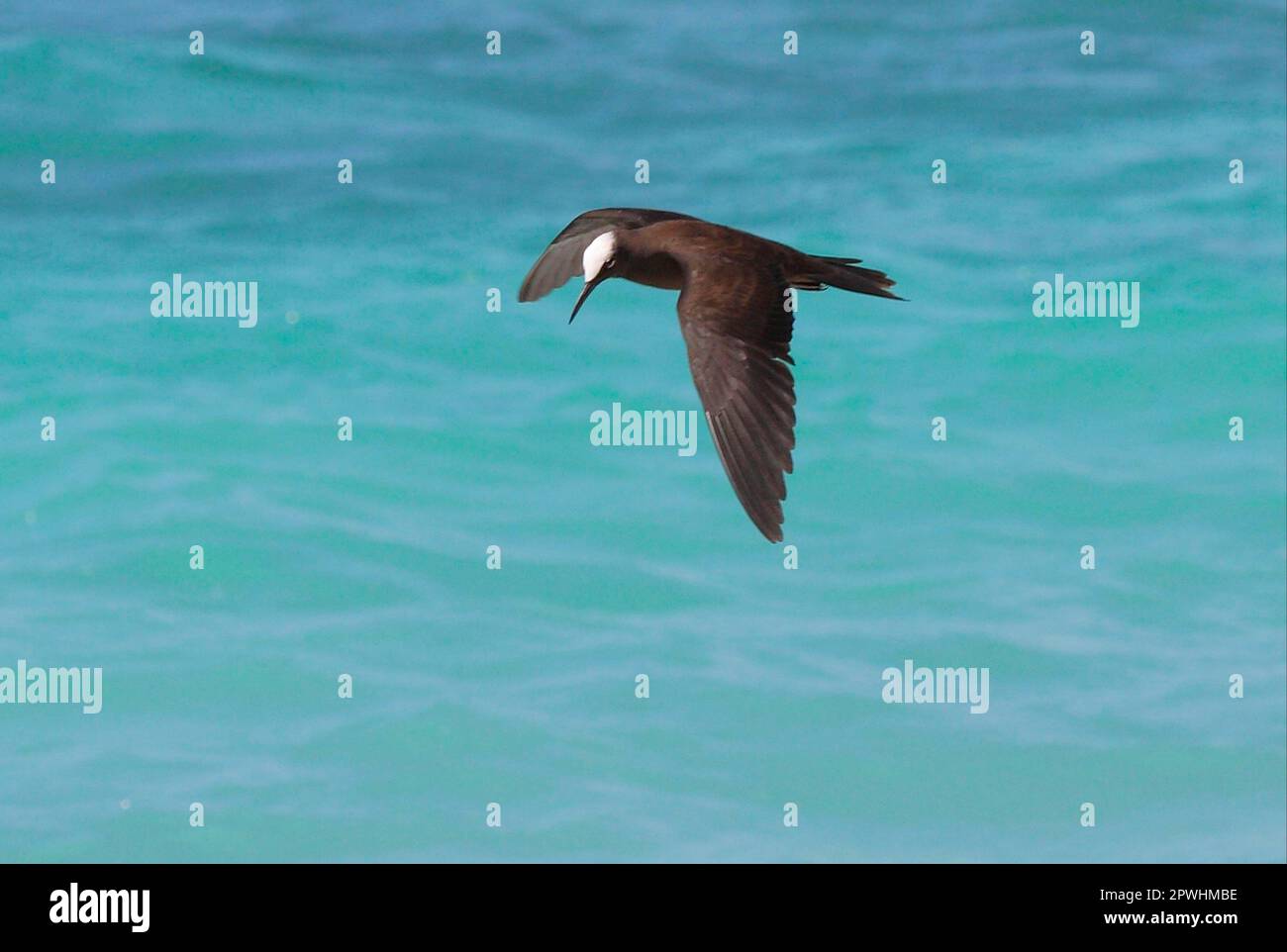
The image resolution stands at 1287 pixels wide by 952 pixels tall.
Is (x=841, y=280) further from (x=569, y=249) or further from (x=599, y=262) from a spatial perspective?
(x=569, y=249)

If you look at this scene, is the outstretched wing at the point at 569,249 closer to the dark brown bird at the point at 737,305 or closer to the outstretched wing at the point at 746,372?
the dark brown bird at the point at 737,305

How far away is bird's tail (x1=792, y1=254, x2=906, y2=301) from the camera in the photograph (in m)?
8.15

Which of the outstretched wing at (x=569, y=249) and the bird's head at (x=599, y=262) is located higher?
the outstretched wing at (x=569, y=249)

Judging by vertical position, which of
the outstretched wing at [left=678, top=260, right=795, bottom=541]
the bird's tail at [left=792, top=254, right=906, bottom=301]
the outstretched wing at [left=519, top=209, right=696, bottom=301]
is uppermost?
the outstretched wing at [left=519, top=209, right=696, bottom=301]

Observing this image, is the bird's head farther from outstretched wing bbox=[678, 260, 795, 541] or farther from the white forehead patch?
outstretched wing bbox=[678, 260, 795, 541]

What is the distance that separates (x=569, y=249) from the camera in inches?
366

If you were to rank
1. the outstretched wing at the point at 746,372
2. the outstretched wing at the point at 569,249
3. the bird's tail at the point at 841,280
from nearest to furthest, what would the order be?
the outstretched wing at the point at 746,372, the bird's tail at the point at 841,280, the outstretched wing at the point at 569,249

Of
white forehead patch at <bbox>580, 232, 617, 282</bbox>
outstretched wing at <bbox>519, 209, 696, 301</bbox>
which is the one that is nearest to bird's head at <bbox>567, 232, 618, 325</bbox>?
white forehead patch at <bbox>580, 232, 617, 282</bbox>

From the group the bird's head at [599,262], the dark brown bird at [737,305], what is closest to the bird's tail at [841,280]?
the dark brown bird at [737,305]

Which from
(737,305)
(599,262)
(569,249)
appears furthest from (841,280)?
(569,249)

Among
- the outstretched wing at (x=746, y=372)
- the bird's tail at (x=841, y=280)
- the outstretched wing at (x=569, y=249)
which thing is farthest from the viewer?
the outstretched wing at (x=569, y=249)

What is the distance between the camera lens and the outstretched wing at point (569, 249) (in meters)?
9.23

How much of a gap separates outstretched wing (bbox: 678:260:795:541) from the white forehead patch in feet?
1.91
